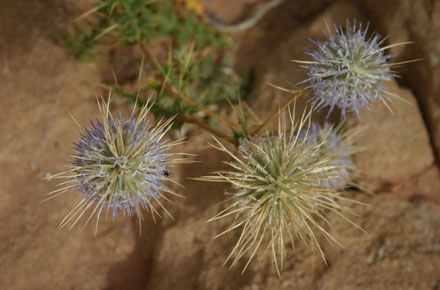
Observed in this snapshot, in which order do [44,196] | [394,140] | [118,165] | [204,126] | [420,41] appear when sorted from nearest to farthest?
[118,165]
[204,126]
[420,41]
[394,140]
[44,196]

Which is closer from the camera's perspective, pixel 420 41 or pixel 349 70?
pixel 349 70

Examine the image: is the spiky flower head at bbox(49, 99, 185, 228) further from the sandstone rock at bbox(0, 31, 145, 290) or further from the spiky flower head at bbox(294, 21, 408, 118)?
the sandstone rock at bbox(0, 31, 145, 290)

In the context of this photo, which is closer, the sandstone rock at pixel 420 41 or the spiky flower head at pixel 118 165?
the spiky flower head at pixel 118 165

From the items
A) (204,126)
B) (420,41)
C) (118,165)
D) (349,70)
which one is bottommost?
(118,165)

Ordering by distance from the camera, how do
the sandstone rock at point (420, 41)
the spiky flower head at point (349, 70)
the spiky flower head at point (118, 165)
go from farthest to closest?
the sandstone rock at point (420, 41) → the spiky flower head at point (349, 70) → the spiky flower head at point (118, 165)

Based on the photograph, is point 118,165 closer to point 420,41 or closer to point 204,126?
point 204,126

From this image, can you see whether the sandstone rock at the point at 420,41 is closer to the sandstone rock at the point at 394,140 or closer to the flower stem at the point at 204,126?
the sandstone rock at the point at 394,140

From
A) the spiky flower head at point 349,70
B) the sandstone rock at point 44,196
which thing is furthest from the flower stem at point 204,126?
the sandstone rock at point 44,196

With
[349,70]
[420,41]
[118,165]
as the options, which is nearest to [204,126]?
[118,165]
